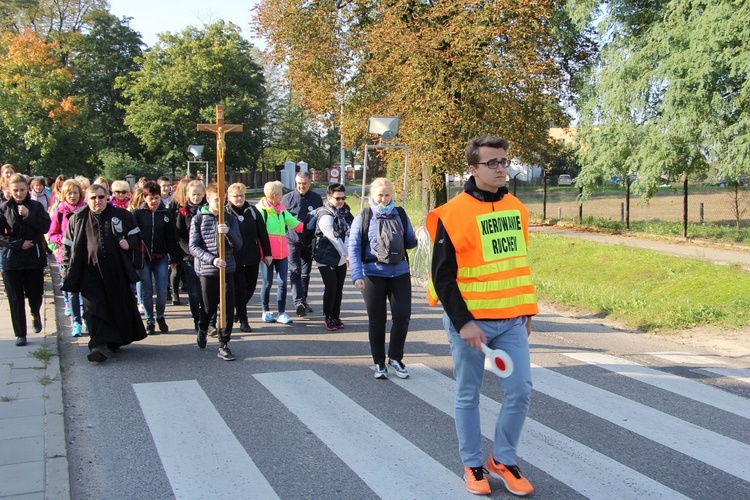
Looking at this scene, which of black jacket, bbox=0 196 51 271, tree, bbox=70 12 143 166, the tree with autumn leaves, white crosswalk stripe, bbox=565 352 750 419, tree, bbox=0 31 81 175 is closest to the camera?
white crosswalk stripe, bbox=565 352 750 419

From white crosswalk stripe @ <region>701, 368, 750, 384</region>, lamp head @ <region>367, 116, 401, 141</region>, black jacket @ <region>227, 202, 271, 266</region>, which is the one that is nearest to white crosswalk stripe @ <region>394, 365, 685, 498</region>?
white crosswalk stripe @ <region>701, 368, 750, 384</region>

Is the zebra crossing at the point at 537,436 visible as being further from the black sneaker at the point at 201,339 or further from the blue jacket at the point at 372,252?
the black sneaker at the point at 201,339

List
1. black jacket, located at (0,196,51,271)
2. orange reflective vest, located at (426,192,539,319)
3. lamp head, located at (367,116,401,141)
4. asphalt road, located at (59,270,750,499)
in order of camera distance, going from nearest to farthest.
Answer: orange reflective vest, located at (426,192,539,319) < asphalt road, located at (59,270,750,499) < black jacket, located at (0,196,51,271) < lamp head, located at (367,116,401,141)

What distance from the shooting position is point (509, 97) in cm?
1950

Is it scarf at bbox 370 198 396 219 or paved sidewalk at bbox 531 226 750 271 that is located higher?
scarf at bbox 370 198 396 219

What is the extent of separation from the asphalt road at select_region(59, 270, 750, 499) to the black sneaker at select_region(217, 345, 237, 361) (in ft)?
0.32

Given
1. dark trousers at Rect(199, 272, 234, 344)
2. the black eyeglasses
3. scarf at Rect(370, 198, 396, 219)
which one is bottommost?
dark trousers at Rect(199, 272, 234, 344)

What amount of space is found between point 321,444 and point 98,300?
350cm

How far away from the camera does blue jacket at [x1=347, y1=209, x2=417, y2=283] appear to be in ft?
22.0

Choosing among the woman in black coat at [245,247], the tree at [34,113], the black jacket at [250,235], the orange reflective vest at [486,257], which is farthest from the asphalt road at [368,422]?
the tree at [34,113]

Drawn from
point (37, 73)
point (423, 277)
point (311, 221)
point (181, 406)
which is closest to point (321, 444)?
point (181, 406)

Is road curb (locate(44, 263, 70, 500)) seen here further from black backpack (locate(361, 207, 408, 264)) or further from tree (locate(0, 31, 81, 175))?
tree (locate(0, 31, 81, 175))

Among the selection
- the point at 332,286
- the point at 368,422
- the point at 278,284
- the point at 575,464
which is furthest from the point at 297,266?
the point at 575,464

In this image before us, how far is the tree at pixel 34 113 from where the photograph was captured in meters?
36.2
